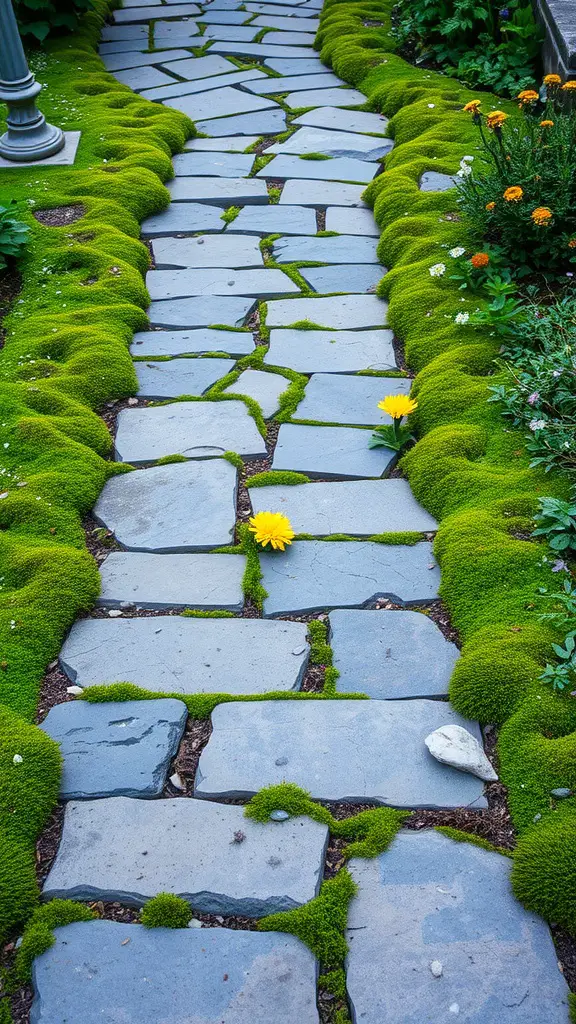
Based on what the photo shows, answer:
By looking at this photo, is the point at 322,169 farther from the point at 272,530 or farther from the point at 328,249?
the point at 272,530

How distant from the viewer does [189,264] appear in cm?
485

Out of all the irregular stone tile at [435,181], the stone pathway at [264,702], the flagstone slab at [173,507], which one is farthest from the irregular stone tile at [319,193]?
the flagstone slab at [173,507]

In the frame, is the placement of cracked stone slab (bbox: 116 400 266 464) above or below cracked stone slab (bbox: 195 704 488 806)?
below

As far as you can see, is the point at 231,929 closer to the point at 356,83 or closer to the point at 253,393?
the point at 253,393

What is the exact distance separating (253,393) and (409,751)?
6.50 feet

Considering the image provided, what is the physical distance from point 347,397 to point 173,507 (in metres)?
1.00

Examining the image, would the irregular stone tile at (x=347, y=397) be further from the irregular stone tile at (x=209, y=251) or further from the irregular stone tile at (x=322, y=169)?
the irregular stone tile at (x=322, y=169)

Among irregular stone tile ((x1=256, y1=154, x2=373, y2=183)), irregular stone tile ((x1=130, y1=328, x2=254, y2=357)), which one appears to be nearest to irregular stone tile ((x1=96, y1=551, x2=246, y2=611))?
irregular stone tile ((x1=130, y1=328, x2=254, y2=357))

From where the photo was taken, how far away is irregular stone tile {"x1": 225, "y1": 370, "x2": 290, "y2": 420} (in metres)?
3.79

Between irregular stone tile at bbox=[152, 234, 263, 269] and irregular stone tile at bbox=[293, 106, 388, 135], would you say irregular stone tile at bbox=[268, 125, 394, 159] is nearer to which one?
irregular stone tile at bbox=[293, 106, 388, 135]

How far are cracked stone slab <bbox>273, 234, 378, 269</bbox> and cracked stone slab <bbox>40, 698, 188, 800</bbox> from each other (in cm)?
309

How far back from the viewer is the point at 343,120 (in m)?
6.43

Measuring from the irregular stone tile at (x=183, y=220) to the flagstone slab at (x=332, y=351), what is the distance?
4.29 feet

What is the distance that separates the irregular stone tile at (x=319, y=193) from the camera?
5.39 metres
